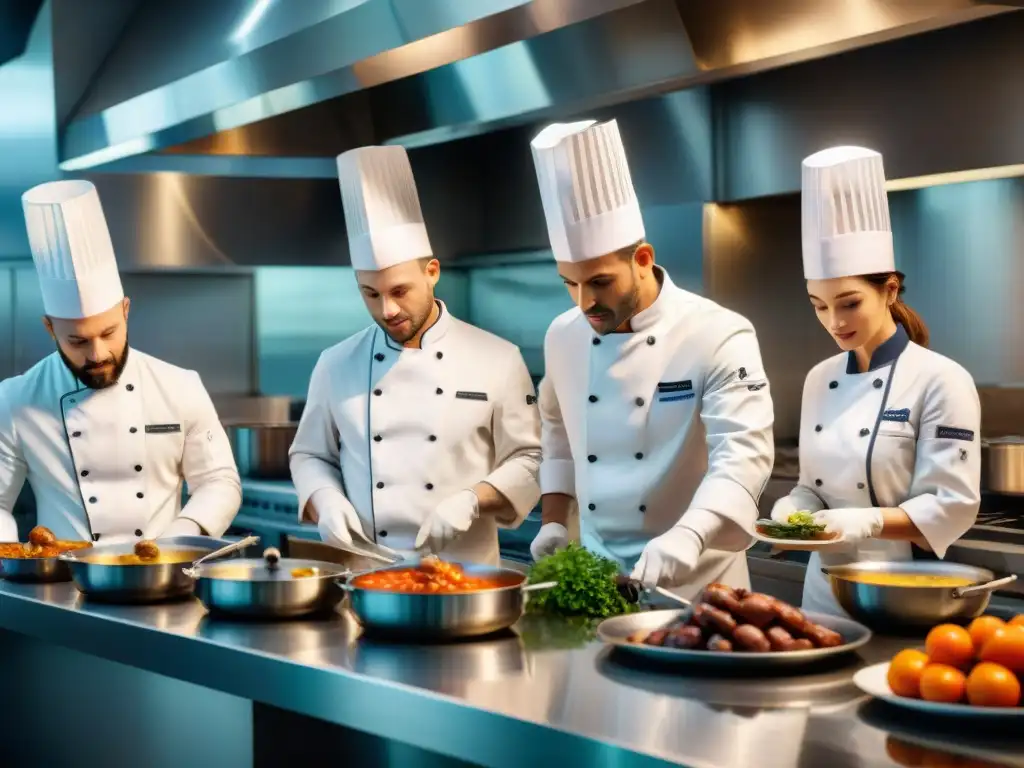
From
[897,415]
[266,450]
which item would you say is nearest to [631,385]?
[897,415]

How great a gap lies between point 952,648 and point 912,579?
634 mm

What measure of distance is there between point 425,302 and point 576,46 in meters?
0.72

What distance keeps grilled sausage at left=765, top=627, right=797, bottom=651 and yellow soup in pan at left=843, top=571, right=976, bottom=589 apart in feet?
1.05

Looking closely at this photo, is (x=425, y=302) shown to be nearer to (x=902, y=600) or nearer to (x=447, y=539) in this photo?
(x=447, y=539)

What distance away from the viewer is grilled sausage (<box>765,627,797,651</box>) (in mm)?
2037

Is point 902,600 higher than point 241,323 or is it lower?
lower

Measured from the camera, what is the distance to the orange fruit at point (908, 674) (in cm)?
180

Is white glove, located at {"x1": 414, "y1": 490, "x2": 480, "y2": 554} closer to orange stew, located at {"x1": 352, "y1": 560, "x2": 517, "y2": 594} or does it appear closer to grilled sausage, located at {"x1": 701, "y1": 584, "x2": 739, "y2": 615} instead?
orange stew, located at {"x1": 352, "y1": 560, "x2": 517, "y2": 594}

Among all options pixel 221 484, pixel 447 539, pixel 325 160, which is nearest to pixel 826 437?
pixel 447 539

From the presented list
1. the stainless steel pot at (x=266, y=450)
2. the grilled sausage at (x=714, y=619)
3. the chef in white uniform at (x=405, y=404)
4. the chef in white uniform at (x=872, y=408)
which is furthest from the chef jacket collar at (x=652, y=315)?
the stainless steel pot at (x=266, y=450)

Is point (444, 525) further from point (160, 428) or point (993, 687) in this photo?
point (993, 687)

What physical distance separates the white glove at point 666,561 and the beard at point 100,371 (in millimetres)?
1630

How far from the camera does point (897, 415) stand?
3082mm

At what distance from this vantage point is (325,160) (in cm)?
576
